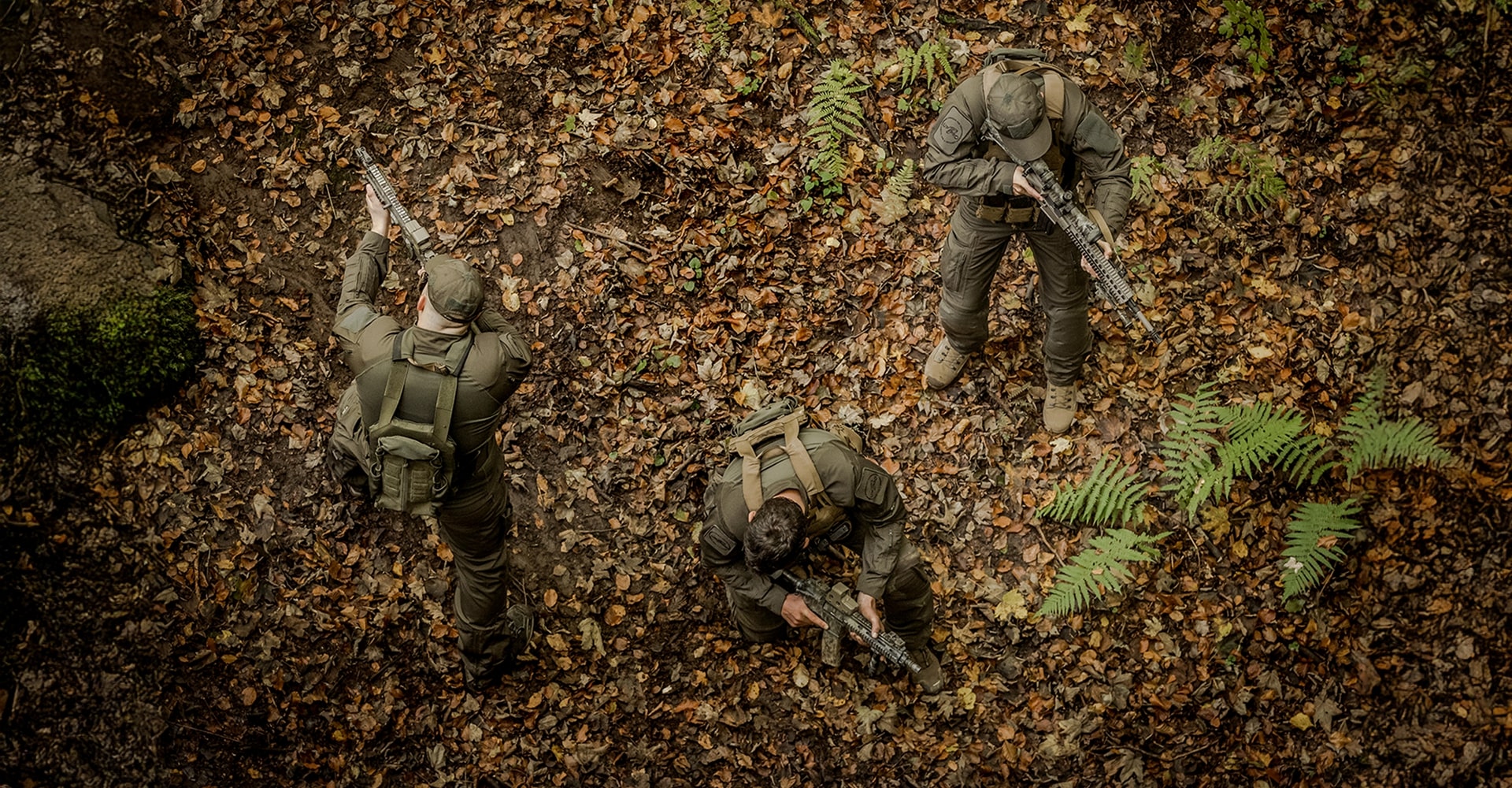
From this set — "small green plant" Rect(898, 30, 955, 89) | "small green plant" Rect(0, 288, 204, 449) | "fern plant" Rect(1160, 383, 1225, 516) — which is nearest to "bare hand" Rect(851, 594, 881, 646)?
"fern plant" Rect(1160, 383, 1225, 516)

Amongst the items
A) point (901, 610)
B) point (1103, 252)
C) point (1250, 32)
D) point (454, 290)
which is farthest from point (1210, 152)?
point (454, 290)

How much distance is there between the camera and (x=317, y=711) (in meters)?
6.48

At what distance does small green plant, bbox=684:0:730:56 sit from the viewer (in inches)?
305

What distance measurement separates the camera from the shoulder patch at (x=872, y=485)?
18.0 feet

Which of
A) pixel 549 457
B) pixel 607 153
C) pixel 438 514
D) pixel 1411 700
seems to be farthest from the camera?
pixel 607 153

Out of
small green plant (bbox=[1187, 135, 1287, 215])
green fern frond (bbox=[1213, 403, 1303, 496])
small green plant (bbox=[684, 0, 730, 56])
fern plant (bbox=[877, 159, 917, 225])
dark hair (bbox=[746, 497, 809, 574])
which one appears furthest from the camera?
small green plant (bbox=[684, 0, 730, 56])

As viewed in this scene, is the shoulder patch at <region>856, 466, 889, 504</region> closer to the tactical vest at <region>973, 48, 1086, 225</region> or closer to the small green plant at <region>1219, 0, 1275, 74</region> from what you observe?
the tactical vest at <region>973, 48, 1086, 225</region>

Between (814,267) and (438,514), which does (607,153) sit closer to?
(814,267)

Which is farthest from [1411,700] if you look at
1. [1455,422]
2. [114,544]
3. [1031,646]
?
[114,544]

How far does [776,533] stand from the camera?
5.11m

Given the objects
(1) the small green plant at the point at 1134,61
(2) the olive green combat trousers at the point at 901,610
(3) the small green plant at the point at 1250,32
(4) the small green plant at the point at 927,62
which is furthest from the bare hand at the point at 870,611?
(3) the small green plant at the point at 1250,32

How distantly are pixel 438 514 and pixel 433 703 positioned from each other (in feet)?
5.63

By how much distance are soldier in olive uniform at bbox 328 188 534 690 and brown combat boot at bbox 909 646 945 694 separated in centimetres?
298

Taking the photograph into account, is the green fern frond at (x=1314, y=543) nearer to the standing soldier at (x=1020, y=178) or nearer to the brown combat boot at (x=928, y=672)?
the standing soldier at (x=1020, y=178)
